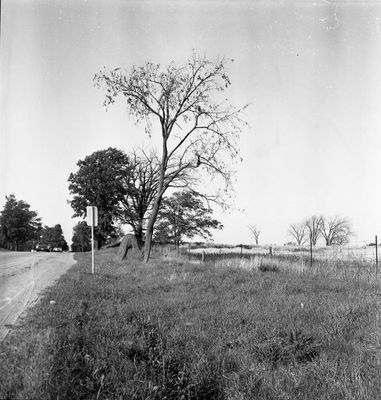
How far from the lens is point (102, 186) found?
1670 inches

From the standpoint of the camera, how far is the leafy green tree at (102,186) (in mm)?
42312

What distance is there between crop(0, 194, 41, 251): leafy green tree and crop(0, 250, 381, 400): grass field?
210 ft

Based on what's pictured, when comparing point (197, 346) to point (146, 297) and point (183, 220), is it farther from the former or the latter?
point (183, 220)

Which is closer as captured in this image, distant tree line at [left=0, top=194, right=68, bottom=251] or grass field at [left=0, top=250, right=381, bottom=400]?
grass field at [left=0, top=250, right=381, bottom=400]

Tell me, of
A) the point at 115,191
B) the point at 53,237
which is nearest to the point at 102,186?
the point at 115,191

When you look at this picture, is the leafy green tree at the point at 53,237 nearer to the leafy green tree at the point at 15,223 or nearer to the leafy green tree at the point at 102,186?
the leafy green tree at the point at 15,223

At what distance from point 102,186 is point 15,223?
107 ft

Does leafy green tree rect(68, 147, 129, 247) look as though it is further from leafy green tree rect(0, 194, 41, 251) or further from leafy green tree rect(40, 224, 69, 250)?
leafy green tree rect(40, 224, 69, 250)

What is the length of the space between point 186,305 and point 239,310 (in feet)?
3.55

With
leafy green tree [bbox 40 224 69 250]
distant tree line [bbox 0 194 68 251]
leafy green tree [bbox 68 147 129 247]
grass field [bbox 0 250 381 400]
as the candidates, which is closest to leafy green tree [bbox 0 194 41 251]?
distant tree line [bbox 0 194 68 251]

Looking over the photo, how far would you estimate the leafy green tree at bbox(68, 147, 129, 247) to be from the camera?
139 ft

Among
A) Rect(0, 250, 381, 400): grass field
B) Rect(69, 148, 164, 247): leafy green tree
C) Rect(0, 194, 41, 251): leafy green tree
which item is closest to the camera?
Rect(0, 250, 381, 400): grass field

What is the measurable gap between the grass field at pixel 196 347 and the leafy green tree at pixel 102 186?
34.3 meters

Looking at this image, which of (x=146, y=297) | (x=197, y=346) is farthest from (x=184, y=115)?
(x=197, y=346)
